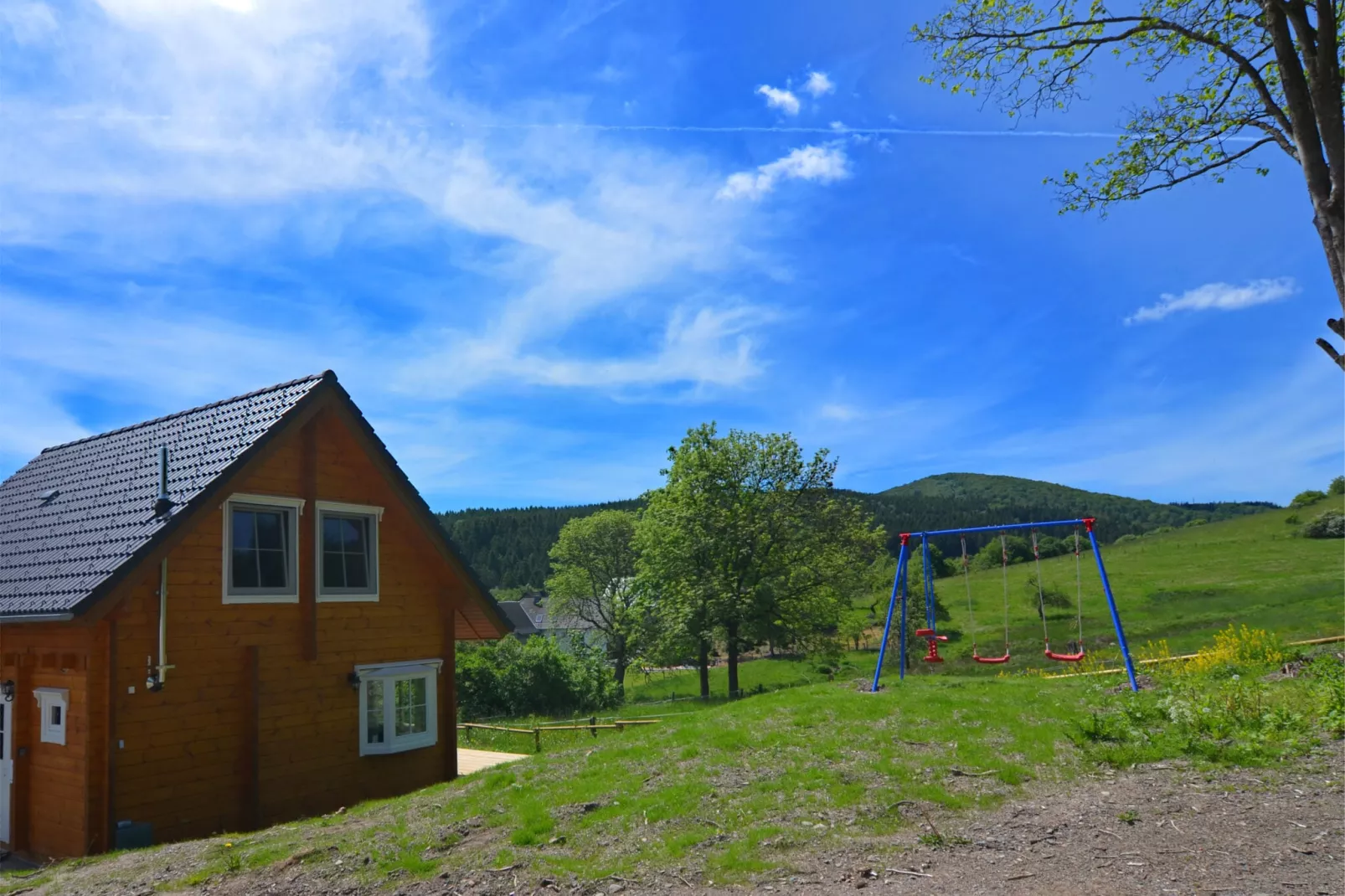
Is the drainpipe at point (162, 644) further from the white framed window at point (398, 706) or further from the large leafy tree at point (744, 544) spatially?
the large leafy tree at point (744, 544)

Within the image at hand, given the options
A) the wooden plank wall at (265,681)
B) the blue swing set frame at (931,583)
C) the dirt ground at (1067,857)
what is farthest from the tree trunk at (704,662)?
the dirt ground at (1067,857)

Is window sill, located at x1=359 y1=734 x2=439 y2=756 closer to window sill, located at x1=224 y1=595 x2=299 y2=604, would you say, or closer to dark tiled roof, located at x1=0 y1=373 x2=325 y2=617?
window sill, located at x1=224 y1=595 x2=299 y2=604

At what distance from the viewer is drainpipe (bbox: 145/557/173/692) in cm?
1109

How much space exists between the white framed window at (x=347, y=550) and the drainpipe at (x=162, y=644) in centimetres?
229

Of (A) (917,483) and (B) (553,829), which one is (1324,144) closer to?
(B) (553,829)

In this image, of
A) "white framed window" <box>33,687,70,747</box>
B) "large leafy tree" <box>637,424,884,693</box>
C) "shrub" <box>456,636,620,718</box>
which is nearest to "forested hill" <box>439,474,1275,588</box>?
"large leafy tree" <box>637,424,884,693</box>

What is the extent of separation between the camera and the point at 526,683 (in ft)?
105

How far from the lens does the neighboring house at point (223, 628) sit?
35.7 feet

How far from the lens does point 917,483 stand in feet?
619

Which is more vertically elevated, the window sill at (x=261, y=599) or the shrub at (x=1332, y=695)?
the window sill at (x=261, y=599)

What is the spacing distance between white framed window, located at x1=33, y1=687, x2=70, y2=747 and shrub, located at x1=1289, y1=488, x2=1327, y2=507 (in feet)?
243

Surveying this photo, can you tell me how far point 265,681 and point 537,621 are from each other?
3104 inches

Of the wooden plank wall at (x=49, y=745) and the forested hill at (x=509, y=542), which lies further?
the forested hill at (x=509, y=542)

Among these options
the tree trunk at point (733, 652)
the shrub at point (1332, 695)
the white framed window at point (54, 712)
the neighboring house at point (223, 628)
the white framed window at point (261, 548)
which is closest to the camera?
the shrub at point (1332, 695)
